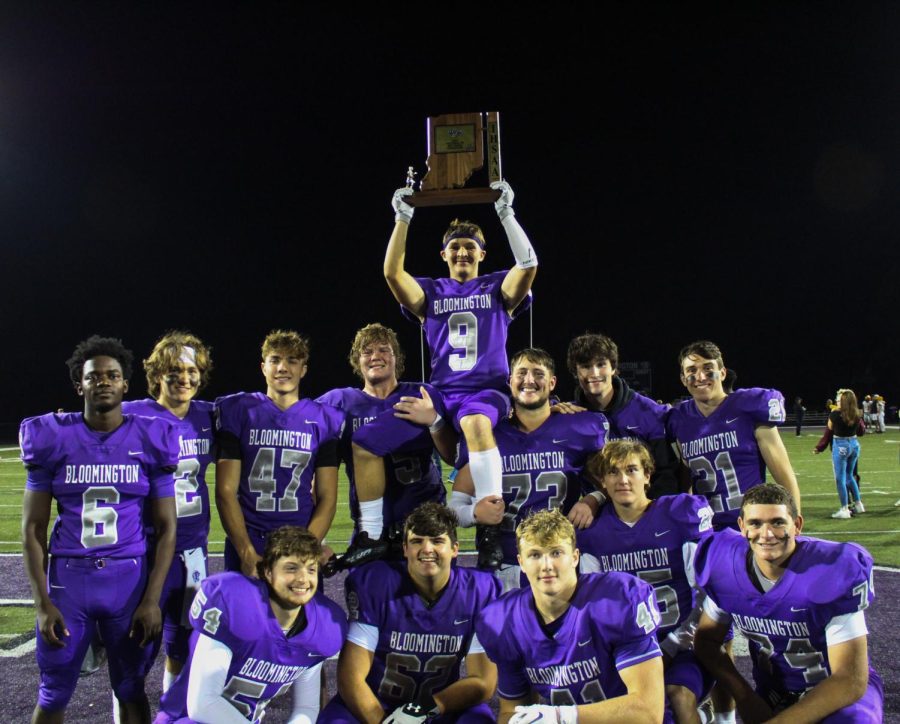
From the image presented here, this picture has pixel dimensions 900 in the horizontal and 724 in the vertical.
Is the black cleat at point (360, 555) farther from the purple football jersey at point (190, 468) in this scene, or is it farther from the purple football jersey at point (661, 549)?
the purple football jersey at point (661, 549)

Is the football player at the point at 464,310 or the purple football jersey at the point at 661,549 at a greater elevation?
the football player at the point at 464,310

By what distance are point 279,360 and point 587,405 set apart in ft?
5.62

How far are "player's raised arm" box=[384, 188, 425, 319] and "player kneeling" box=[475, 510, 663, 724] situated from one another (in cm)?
165

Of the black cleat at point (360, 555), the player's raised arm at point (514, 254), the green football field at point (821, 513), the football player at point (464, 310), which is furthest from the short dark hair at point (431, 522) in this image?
the green football field at point (821, 513)

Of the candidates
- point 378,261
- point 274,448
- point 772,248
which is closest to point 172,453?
point 274,448

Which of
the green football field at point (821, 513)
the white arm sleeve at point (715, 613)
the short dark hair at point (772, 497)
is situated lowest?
the green football field at point (821, 513)

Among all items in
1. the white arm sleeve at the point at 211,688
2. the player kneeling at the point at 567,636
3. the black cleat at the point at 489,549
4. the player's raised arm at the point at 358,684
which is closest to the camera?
the player kneeling at the point at 567,636

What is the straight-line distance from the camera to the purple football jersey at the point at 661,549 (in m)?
3.27

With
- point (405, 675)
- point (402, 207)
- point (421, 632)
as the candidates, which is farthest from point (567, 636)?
point (402, 207)

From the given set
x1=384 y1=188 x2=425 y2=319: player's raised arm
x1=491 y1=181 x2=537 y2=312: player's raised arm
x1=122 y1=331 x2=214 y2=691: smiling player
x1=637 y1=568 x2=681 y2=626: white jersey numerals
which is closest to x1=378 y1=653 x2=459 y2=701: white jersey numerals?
x1=637 y1=568 x2=681 y2=626: white jersey numerals

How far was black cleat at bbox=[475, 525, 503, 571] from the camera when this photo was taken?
3.42m

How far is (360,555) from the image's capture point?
3.26m

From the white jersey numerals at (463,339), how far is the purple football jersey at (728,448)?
1226mm

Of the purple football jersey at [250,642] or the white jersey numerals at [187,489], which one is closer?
the purple football jersey at [250,642]
